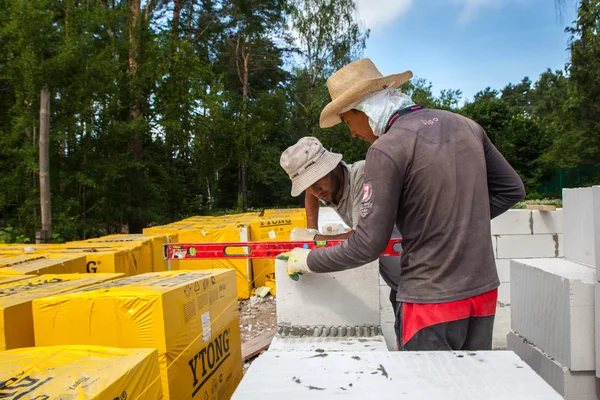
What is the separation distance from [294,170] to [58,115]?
34.8 feet

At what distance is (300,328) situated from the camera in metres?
2.68

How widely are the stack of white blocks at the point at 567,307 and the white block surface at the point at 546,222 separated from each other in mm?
3606

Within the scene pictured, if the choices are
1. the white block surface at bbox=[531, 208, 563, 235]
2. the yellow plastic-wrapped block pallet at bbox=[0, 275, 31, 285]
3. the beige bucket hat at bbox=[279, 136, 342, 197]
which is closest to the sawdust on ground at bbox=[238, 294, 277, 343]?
the yellow plastic-wrapped block pallet at bbox=[0, 275, 31, 285]

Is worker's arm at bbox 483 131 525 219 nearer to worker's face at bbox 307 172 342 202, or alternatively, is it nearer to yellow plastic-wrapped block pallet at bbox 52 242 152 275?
worker's face at bbox 307 172 342 202

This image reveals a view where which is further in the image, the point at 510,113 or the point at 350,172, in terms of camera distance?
the point at 510,113

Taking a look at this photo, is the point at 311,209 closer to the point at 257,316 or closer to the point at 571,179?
the point at 257,316

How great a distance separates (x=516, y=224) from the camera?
594 centimetres

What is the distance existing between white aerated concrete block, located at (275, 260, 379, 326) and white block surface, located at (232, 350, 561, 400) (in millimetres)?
1327

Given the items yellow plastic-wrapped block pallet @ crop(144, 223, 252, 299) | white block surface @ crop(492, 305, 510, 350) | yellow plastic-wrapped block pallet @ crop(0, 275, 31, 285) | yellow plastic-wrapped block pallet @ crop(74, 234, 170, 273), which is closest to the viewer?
yellow plastic-wrapped block pallet @ crop(0, 275, 31, 285)

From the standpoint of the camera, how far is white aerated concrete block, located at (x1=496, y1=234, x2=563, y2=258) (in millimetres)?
5930

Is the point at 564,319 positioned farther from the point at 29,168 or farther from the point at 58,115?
the point at 58,115

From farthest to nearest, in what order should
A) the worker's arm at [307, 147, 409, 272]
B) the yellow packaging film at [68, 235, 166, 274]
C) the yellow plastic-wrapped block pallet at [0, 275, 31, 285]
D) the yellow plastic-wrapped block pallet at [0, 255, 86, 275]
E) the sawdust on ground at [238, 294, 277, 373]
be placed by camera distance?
1. the sawdust on ground at [238, 294, 277, 373]
2. the yellow packaging film at [68, 235, 166, 274]
3. the yellow plastic-wrapped block pallet at [0, 255, 86, 275]
4. the yellow plastic-wrapped block pallet at [0, 275, 31, 285]
5. the worker's arm at [307, 147, 409, 272]

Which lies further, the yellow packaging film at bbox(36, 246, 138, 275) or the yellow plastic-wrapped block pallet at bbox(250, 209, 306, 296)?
the yellow plastic-wrapped block pallet at bbox(250, 209, 306, 296)

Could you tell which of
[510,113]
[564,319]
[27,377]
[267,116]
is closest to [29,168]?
[27,377]
